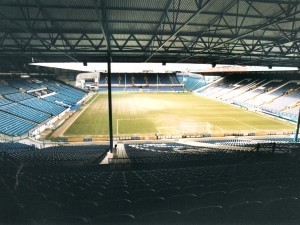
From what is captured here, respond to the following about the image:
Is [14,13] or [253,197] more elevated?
[14,13]

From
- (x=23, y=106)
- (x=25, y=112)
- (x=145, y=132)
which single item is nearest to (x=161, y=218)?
(x=145, y=132)

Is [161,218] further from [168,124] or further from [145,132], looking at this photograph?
[168,124]

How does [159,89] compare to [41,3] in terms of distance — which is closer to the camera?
[41,3]

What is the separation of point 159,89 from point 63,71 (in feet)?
112

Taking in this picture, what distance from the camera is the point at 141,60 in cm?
1758

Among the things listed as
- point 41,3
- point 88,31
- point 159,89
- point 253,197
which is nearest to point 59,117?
point 88,31

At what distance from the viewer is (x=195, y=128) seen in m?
25.8

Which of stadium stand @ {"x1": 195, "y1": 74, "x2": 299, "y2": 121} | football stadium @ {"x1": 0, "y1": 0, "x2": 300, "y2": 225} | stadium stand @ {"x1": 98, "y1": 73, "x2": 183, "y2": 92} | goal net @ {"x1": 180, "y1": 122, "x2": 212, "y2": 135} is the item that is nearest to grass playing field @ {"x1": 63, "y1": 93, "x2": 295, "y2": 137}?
goal net @ {"x1": 180, "y1": 122, "x2": 212, "y2": 135}

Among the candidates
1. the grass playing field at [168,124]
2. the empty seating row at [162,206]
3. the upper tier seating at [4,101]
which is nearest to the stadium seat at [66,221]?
the empty seating row at [162,206]

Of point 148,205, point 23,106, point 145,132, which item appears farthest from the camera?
point 23,106

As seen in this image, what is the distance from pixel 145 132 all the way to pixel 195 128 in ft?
22.5

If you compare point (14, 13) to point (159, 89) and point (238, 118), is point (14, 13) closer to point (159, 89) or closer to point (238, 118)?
point (238, 118)

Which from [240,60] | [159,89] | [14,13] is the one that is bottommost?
[14,13]

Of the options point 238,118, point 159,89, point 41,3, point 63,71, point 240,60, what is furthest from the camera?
point 159,89
